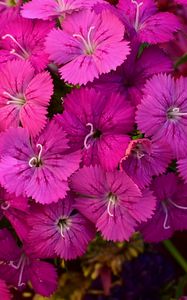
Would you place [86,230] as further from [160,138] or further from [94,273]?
[94,273]

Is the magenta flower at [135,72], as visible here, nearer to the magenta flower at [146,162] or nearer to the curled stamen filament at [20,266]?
the magenta flower at [146,162]


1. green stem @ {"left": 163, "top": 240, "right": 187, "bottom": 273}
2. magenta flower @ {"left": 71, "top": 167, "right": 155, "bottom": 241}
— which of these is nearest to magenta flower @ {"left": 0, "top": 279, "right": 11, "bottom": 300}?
magenta flower @ {"left": 71, "top": 167, "right": 155, "bottom": 241}

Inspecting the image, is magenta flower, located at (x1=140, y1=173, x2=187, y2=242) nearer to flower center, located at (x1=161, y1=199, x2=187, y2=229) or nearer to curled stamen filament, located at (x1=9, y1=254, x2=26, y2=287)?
flower center, located at (x1=161, y1=199, x2=187, y2=229)

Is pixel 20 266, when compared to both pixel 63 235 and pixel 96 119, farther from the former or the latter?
pixel 96 119

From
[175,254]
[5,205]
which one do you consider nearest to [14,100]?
[5,205]

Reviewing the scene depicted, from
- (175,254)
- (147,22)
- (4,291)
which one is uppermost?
(147,22)
